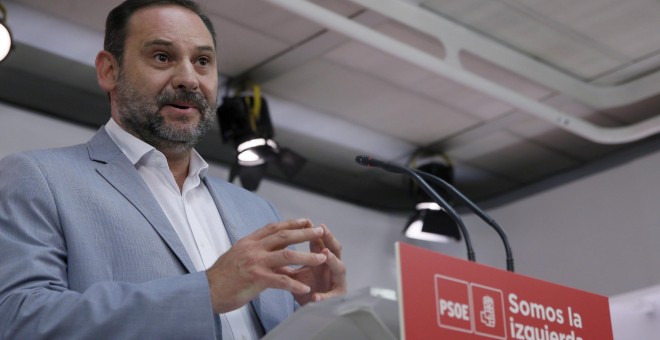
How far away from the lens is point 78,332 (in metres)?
1.45

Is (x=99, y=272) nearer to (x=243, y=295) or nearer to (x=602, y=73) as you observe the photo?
(x=243, y=295)

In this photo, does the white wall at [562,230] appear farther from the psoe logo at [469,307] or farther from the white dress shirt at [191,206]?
the psoe logo at [469,307]

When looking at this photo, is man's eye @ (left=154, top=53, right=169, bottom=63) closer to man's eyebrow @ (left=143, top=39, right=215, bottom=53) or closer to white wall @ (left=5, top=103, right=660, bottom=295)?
man's eyebrow @ (left=143, top=39, right=215, bottom=53)

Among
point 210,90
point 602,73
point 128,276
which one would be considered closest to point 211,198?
point 210,90

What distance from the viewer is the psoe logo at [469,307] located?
1.39 m

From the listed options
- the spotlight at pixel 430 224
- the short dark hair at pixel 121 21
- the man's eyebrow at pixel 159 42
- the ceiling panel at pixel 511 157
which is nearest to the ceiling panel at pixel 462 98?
the ceiling panel at pixel 511 157

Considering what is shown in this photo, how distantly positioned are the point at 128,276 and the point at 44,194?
0.19m

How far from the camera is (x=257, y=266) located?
1.46m

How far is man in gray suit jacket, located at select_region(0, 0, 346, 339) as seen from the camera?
4.83ft

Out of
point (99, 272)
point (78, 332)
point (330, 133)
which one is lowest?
point (78, 332)

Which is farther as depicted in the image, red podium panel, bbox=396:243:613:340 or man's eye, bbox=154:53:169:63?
man's eye, bbox=154:53:169:63

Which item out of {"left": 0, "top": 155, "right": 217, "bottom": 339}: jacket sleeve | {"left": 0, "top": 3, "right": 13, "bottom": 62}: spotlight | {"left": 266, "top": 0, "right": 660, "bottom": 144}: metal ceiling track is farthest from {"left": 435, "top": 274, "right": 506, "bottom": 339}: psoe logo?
{"left": 0, "top": 3, "right": 13, "bottom": 62}: spotlight

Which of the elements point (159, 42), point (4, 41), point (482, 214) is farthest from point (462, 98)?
point (159, 42)

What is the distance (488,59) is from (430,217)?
4.25 ft
